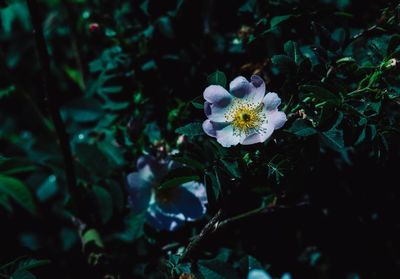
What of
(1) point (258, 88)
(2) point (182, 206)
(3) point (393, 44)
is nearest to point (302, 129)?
(1) point (258, 88)

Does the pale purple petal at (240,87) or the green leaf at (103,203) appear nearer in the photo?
the pale purple petal at (240,87)

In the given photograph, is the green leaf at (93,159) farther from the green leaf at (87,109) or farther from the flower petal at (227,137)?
the flower petal at (227,137)

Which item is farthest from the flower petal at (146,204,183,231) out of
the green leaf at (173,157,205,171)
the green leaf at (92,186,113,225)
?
the green leaf at (173,157,205,171)

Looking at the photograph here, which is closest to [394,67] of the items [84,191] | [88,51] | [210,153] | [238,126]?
[238,126]

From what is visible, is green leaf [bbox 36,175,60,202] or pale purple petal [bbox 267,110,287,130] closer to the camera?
pale purple petal [bbox 267,110,287,130]

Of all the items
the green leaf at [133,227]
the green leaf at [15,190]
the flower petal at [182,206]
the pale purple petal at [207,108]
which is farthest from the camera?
the green leaf at [15,190]

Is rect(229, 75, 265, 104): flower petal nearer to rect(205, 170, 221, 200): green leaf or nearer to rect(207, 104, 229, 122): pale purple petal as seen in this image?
rect(207, 104, 229, 122): pale purple petal

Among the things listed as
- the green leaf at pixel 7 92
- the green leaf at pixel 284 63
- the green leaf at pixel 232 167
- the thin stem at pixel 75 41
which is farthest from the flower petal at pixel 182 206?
the thin stem at pixel 75 41

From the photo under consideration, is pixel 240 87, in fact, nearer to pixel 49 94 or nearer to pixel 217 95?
pixel 217 95
